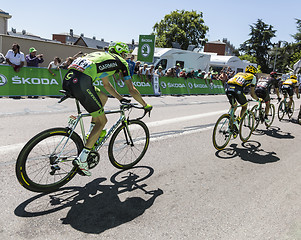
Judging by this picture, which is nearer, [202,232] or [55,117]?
[202,232]

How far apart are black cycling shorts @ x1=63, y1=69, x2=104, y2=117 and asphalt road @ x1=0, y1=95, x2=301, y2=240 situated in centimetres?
121

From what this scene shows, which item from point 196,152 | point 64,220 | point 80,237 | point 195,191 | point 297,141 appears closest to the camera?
point 80,237

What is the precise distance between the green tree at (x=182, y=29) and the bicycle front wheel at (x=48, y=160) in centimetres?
5584

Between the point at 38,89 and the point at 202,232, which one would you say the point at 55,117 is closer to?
the point at 38,89

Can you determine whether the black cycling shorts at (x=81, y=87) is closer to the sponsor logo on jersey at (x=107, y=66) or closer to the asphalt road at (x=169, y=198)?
the sponsor logo on jersey at (x=107, y=66)

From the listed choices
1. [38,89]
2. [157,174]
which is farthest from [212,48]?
[157,174]

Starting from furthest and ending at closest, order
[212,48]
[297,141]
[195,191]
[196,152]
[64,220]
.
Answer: [212,48] < [297,141] < [196,152] < [195,191] < [64,220]

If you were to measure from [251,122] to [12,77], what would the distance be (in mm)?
8674

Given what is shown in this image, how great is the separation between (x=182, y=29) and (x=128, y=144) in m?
57.6

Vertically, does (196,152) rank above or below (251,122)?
below

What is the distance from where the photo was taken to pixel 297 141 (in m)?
7.72

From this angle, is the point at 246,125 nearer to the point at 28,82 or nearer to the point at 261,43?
the point at 28,82

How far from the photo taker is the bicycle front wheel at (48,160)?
3.16 m

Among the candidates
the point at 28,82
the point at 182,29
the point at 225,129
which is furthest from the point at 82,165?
the point at 182,29
